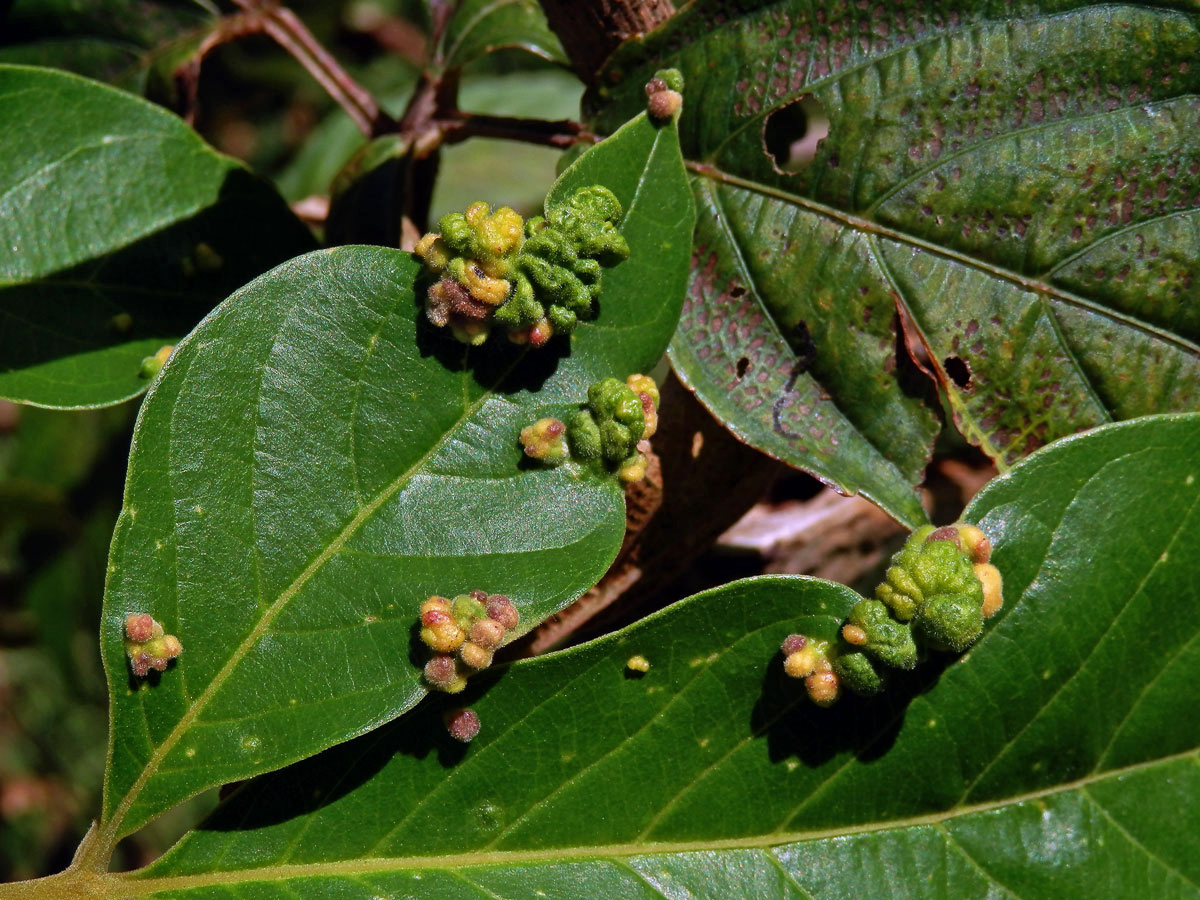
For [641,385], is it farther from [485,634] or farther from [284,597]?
[284,597]

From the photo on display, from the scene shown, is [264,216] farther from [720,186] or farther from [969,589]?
[969,589]

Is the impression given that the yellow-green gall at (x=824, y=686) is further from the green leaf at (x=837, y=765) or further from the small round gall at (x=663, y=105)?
the small round gall at (x=663, y=105)

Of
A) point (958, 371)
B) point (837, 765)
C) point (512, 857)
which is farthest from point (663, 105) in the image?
point (512, 857)

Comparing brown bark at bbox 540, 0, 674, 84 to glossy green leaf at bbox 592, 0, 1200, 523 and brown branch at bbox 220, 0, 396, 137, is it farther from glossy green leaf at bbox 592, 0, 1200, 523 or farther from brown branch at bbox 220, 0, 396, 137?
brown branch at bbox 220, 0, 396, 137

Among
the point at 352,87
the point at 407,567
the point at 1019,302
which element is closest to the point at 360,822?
the point at 407,567

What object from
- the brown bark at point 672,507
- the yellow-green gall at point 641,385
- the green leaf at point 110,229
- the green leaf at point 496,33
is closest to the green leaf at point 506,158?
the green leaf at point 496,33

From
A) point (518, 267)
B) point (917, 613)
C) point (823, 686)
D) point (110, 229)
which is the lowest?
point (823, 686)
